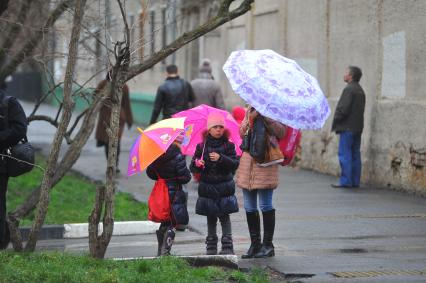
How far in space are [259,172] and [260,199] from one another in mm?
283

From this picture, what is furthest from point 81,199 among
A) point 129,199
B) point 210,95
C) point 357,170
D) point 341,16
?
point 341,16

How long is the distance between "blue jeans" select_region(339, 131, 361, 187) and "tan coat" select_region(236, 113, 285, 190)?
630 cm

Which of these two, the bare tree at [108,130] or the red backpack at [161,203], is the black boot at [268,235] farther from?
the bare tree at [108,130]

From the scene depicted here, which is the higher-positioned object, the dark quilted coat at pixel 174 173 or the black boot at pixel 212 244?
the dark quilted coat at pixel 174 173

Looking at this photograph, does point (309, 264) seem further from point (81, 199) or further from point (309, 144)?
point (309, 144)

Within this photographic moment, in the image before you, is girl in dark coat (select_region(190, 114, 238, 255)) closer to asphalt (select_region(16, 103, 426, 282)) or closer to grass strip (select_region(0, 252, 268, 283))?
asphalt (select_region(16, 103, 426, 282))

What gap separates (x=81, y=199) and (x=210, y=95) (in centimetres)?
259

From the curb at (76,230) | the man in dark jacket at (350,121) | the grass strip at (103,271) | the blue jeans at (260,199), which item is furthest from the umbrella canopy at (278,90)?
the man in dark jacket at (350,121)

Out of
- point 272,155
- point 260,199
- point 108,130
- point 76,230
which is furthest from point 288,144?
point 76,230

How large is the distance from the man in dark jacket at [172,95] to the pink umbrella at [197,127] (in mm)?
6399

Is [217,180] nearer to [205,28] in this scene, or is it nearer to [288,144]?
[288,144]

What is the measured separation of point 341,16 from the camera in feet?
56.7

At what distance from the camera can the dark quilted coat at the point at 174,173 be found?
909cm

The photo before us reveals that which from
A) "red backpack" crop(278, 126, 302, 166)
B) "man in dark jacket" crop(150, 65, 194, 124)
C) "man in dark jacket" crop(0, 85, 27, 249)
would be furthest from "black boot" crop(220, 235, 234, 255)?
"man in dark jacket" crop(150, 65, 194, 124)
